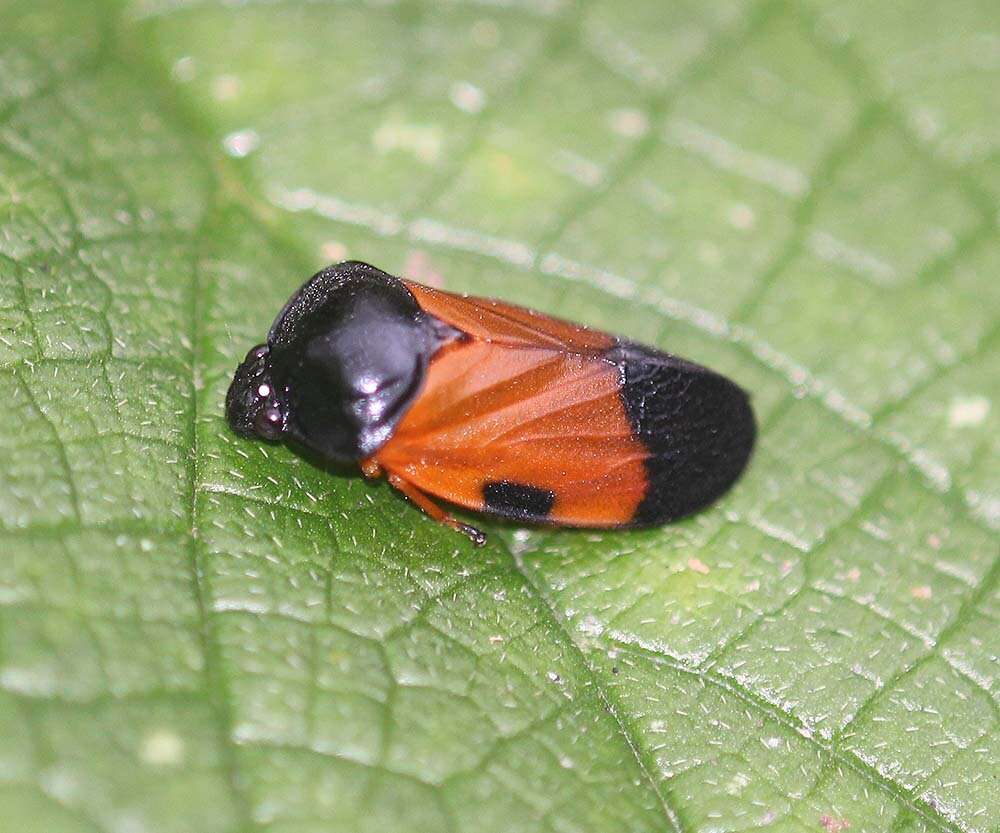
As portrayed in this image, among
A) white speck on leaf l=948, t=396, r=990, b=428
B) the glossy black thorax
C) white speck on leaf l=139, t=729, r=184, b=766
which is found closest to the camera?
white speck on leaf l=139, t=729, r=184, b=766

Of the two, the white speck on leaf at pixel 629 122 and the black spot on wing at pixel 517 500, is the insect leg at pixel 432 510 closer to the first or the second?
the black spot on wing at pixel 517 500

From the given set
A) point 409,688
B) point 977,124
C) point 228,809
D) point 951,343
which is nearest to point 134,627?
point 228,809

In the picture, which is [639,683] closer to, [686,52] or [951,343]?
[951,343]

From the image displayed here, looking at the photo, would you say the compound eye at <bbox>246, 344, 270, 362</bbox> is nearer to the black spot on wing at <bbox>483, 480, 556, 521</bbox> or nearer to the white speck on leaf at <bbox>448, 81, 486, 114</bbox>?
the black spot on wing at <bbox>483, 480, 556, 521</bbox>

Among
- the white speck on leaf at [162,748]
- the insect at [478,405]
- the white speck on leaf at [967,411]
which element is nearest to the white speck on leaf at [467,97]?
the insect at [478,405]

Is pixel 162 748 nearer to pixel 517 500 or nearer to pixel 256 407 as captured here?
pixel 256 407

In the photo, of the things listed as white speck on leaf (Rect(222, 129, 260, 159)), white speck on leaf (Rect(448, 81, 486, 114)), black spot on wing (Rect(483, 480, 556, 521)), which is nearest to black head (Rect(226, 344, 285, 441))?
black spot on wing (Rect(483, 480, 556, 521))
